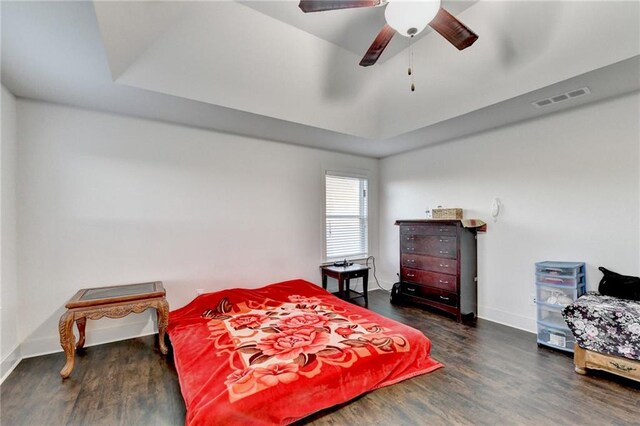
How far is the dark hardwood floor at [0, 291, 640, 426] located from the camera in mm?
1824

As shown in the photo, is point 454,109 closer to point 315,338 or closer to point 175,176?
point 315,338

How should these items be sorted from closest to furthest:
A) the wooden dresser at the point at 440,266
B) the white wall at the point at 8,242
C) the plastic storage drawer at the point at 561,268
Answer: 1. the white wall at the point at 8,242
2. the plastic storage drawer at the point at 561,268
3. the wooden dresser at the point at 440,266

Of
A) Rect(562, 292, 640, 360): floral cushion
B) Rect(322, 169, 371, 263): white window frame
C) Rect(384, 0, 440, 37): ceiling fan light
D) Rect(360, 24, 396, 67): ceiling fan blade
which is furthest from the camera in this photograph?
Rect(322, 169, 371, 263): white window frame

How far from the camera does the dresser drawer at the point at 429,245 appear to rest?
3.60 metres

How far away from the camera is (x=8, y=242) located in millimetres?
2535

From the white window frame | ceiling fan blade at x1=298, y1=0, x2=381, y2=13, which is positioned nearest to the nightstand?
the white window frame

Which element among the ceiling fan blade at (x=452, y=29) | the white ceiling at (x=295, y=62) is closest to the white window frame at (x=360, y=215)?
the white ceiling at (x=295, y=62)

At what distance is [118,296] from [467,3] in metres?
4.01

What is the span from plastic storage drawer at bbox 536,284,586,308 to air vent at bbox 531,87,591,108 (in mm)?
1868

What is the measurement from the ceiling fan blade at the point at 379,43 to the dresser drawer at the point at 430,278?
9.02ft

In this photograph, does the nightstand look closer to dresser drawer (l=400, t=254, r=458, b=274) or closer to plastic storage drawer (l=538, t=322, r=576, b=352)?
dresser drawer (l=400, t=254, r=458, b=274)

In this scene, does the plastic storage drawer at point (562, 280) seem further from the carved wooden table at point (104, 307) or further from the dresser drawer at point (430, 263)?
the carved wooden table at point (104, 307)

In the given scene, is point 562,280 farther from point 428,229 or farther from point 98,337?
point 98,337

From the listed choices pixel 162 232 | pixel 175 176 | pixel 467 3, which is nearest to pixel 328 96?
pixel 467 3
